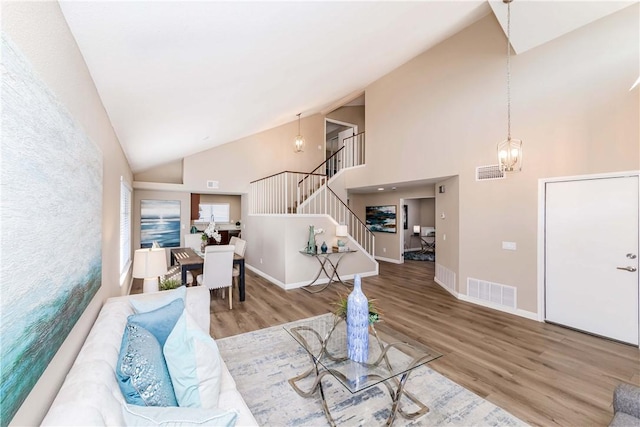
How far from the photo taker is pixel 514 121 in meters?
4.08

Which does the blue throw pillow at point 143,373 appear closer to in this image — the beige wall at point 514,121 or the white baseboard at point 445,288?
A: the beige wall at point 514,121

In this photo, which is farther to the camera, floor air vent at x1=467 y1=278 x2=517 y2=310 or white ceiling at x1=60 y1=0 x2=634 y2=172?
floor air vent at x1=467 y1=278 x2=517 y2=310

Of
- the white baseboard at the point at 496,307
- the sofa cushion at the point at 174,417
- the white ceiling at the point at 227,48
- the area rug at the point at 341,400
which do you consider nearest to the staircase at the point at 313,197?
the white baseboard at the point at 496,307

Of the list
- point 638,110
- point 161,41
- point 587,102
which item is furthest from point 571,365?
point 161,41

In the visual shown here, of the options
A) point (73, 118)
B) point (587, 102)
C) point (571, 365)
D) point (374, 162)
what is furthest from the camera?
point (374, 162)

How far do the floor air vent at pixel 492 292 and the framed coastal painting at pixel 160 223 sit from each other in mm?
6837

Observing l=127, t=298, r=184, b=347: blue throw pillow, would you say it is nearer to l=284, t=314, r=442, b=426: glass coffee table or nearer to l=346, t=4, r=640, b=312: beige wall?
l=284, t=314, r=442, b=426: glass coffee table

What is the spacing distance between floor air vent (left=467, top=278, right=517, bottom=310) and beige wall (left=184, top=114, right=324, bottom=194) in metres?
5.74

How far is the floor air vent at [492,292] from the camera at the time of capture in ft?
13.6

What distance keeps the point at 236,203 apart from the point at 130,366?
7655 mm

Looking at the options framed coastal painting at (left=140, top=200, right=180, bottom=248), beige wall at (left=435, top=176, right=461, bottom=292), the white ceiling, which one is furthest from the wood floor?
framed coastal painting at (left=140, top=200, right=180, bottom=248)

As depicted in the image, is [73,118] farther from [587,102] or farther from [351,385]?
[587,102]

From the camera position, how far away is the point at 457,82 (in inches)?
189

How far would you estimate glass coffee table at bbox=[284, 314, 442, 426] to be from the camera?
1.89 meters
